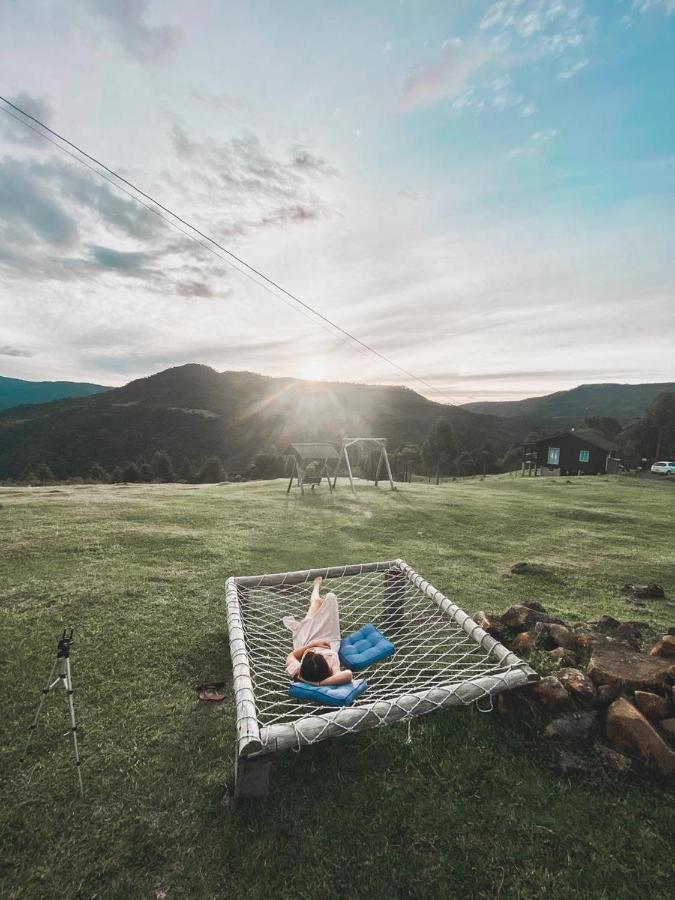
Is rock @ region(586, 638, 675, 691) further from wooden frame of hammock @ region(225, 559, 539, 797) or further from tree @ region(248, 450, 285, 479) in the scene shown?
tree @ region(248, 450, 285, 479)

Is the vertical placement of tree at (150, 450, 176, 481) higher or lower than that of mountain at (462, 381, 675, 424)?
lower

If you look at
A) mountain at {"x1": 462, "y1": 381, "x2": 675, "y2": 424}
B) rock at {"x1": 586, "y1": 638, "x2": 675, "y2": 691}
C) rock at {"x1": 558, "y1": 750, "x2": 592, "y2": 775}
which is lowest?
rock at {"x1": 558, "y1": 750, "x2": 592, "y2": 775}

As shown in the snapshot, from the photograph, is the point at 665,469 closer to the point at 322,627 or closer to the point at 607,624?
the point at 607,624

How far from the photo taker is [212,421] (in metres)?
101

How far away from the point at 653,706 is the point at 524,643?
3.92ft

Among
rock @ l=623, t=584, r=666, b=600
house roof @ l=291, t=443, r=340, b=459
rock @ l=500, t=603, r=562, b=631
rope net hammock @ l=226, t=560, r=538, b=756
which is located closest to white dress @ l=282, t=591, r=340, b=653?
rope net hammock @ l=226, t=560, r=538, b=756

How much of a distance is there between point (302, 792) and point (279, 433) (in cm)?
9921

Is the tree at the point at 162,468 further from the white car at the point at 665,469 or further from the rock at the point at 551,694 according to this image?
the rock at the point at 551,694

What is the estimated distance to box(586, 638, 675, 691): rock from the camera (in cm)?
332

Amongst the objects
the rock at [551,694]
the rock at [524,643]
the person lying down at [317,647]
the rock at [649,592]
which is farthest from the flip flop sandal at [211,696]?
the rock at [649,592]

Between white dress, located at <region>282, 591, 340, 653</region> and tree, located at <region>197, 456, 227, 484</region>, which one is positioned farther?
tree, located at <region>197, 456, 227, 484</region>

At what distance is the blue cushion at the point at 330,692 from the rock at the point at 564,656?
1880mm

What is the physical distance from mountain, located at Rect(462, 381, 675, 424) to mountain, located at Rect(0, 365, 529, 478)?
39.5 m

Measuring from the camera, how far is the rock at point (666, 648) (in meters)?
3.84
